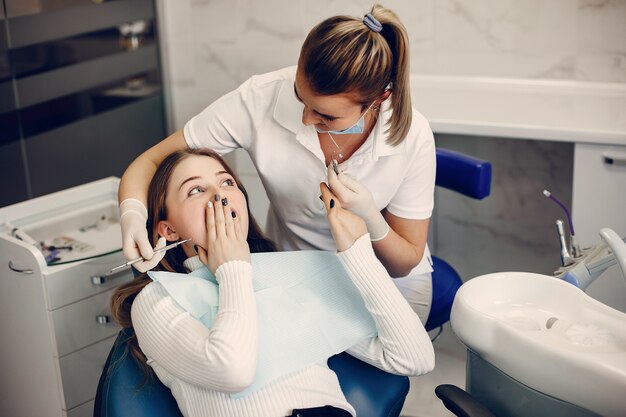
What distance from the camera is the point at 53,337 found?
184 centimetres

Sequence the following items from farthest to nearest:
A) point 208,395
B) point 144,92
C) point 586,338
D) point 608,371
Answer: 1. point 144,92
2. point 208,395
3. point 586,338
4. point 608,371

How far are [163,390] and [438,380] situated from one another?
113cm

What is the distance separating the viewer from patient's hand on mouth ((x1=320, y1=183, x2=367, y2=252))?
4.90 feet

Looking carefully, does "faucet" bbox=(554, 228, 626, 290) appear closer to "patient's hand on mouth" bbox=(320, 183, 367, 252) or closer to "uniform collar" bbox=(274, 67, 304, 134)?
"patient's hand on mouth" bbox=(320, 183, 367, 252)

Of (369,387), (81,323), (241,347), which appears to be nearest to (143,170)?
(81,323)

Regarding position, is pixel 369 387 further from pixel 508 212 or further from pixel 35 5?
pixel 35 5

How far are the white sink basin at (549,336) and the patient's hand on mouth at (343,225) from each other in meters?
0.28

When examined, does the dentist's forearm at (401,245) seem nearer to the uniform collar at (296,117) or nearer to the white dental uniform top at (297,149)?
the white dental uniform top at (297,149)

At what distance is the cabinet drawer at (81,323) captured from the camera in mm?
1844

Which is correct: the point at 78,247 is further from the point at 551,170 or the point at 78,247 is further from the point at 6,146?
the point at 551,170

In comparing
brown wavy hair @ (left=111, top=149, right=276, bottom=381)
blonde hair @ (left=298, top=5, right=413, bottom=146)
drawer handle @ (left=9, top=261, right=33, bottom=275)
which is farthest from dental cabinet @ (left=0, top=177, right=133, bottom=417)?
blonde hair @ (left=298, top=5, right=413, bottom=146)

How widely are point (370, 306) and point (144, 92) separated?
1854mm

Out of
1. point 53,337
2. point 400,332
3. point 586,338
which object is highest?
point 586,338

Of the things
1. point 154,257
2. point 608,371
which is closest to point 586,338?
point 608,371
